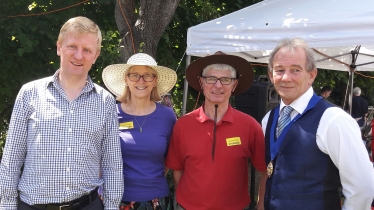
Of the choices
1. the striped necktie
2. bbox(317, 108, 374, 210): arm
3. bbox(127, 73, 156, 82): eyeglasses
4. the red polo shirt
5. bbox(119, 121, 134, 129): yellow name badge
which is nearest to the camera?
bbox(317, 108, 374, 210): arm

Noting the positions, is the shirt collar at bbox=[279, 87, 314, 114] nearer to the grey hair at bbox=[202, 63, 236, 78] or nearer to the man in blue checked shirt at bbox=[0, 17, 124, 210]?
the grey hair at bbox=[202, 63, 236, 78]

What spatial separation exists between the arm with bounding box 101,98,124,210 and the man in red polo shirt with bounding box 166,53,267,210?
1.68 ft

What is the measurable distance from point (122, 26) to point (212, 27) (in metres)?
1.00

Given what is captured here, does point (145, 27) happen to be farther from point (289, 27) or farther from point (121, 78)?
point (289, 27)

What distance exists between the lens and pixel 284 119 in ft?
7.03

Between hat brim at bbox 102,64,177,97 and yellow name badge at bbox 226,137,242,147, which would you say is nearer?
yellow name badge at bbox 226,137,242,147

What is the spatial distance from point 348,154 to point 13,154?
5.24ft

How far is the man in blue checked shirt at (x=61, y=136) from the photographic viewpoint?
198 cm

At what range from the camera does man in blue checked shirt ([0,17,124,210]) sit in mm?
1984

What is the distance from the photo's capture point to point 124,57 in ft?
14.0

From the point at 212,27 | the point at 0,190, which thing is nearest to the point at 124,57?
the point at 212,27

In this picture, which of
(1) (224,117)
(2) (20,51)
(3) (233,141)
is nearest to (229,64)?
(1) (224,117)

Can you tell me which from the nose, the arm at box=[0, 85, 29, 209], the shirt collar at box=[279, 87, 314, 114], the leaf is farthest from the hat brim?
the leaf

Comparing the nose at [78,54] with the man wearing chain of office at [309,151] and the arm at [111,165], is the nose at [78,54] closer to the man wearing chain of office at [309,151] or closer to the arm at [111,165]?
the arm at [111,165]
